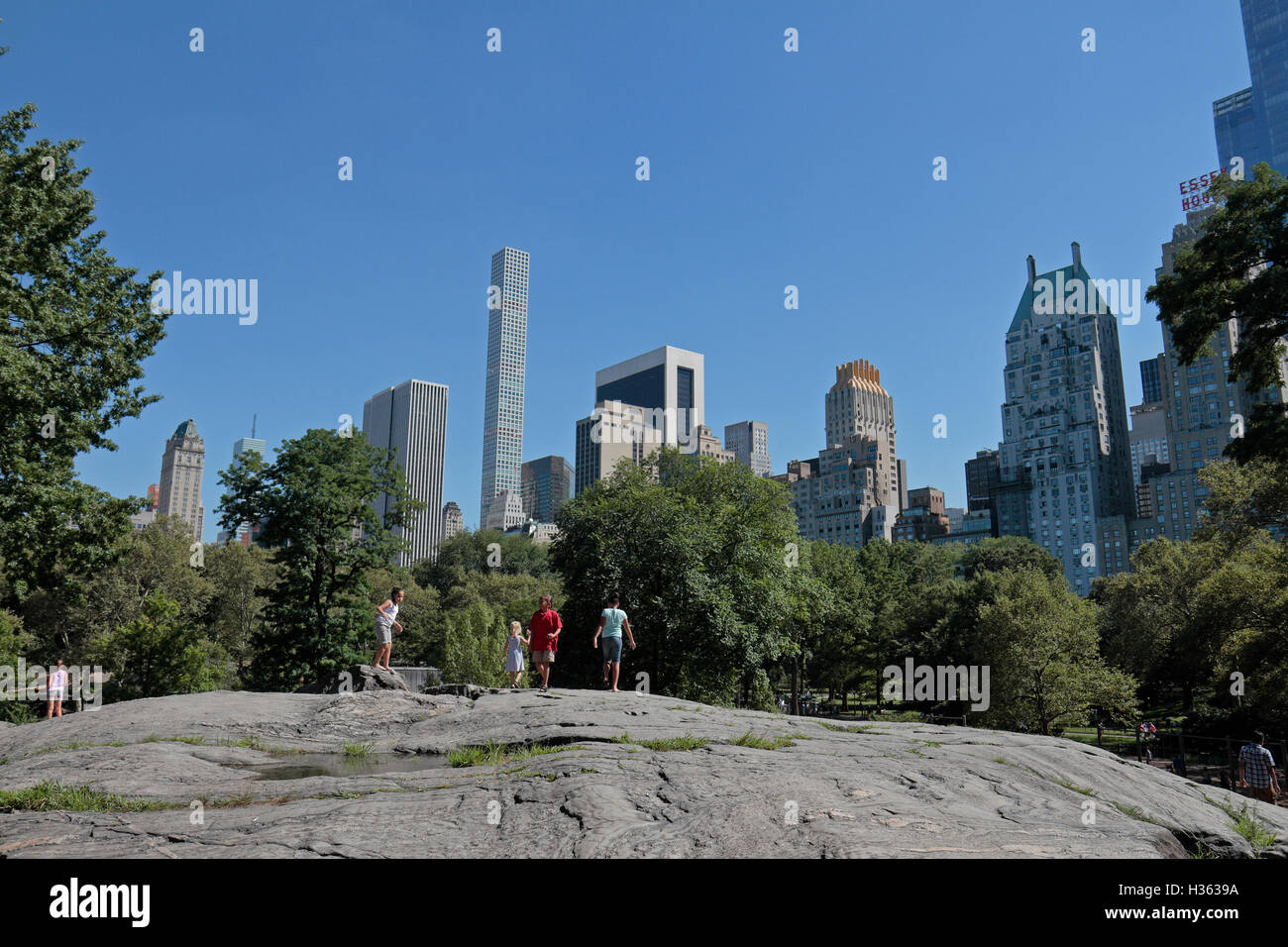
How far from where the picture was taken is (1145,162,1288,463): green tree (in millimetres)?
20688

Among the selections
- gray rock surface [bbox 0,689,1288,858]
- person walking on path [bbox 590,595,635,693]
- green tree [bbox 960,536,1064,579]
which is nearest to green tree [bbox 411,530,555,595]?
green tree [bbox 960,536,1064,579]

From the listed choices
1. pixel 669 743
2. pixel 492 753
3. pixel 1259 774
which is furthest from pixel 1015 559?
pixel 492 753

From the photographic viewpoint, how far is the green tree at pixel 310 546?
1159 inches

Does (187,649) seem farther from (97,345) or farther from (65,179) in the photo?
(65,179)

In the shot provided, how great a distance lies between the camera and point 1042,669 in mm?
40969

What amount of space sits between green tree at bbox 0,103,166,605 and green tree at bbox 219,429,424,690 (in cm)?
585

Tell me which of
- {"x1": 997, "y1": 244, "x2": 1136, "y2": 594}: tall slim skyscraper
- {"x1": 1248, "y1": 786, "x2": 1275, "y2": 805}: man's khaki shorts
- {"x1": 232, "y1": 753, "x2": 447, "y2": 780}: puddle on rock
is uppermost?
{"x1": 997, "y1": 244, "x2": 1136, "y2": 594}: tall slim skyscraper

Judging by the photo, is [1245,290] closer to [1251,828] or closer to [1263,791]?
[1263,791]

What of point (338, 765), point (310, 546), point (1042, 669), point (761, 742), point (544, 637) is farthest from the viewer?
point (1042, 669)

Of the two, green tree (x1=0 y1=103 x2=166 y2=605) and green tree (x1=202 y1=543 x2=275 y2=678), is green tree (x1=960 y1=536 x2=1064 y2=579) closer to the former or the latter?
green tree (x1=202 y1=543 x2=275 y2=678)

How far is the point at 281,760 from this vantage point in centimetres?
1048

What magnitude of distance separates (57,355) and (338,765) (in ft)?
58.3

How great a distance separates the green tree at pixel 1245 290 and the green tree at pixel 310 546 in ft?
91.8
